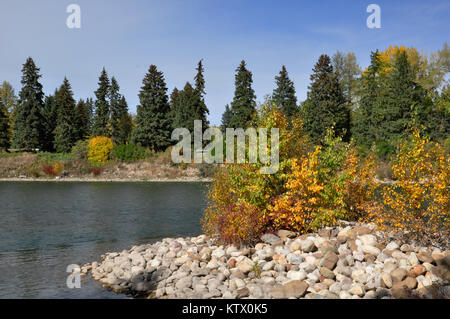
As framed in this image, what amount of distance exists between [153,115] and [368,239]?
137ft

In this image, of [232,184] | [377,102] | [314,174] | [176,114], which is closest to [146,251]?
[232,184]

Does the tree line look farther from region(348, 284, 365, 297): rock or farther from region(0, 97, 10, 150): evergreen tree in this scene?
region(348, 284, 365, 297): rock

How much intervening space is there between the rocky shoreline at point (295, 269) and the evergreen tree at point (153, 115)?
3801 centimetres

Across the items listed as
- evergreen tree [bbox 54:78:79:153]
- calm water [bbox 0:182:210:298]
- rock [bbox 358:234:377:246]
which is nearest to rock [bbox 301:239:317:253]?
rock [bbox 358:234:377:246]

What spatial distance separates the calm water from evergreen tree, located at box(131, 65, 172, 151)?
65.9 ft

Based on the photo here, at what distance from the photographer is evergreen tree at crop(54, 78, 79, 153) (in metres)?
52.0

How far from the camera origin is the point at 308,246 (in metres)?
9.27

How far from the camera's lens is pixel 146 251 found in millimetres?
11602

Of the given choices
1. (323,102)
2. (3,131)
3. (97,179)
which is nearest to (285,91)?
(323,102)

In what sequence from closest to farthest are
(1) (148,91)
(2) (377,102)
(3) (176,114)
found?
(2) (377,102) → (1) (148,91) → (3) (176,114)

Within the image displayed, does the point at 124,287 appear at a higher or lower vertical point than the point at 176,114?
lower

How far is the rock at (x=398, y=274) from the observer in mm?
7368

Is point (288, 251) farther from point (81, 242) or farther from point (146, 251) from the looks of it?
point (81, 242)
